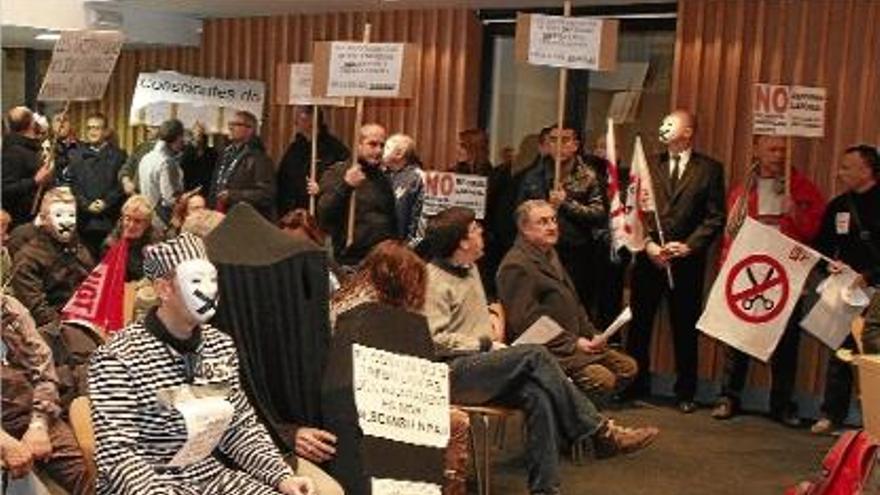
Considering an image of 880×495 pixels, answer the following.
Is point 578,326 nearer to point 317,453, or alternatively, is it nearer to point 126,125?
point 317,453

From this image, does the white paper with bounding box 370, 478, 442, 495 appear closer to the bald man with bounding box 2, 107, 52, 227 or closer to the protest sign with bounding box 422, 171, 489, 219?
the protest sign with bounding box 422, 171, 489, 219

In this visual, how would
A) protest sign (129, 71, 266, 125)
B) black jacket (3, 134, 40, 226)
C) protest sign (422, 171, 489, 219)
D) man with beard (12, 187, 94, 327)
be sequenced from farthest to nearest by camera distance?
protest sign (129, 71, 266, 125)
black jacket (3, 134, 40, 226)
protest sign (422, 171, 489, 219)
man with beard (12, 187, 94, 327)

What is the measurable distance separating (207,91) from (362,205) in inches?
127

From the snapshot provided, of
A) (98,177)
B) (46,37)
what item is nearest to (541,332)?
(98,177)

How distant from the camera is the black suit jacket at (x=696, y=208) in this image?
20.8 feet

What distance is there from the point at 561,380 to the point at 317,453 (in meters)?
1.33

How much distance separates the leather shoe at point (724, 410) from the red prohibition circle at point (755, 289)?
492mm

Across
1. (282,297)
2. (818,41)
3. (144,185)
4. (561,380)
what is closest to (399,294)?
(282,297)

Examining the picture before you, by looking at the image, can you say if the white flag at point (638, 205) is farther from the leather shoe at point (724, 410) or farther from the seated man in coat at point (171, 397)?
the seated man in coat at point (171, 397)

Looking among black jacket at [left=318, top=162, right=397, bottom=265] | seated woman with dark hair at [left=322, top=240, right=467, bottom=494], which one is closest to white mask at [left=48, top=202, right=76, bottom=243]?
seated woman with dark hair at [left=322, top=240, right=467, bottom=494]

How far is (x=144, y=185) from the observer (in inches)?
328

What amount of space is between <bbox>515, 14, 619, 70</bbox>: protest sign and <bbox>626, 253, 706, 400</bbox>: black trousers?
3.54ft

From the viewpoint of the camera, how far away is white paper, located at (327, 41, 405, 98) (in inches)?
244

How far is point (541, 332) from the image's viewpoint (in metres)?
4.79
